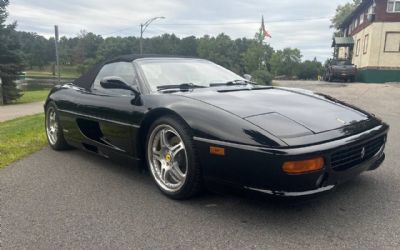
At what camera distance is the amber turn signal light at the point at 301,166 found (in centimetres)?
237

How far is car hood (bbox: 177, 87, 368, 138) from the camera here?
8.58 feet

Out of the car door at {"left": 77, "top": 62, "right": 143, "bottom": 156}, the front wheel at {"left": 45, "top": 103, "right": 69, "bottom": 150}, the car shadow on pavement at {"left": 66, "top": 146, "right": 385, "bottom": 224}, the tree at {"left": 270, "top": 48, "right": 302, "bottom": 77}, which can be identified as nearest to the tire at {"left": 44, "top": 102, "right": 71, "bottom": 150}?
the front wheel at {"left": 45, "top": 103, "right": 69, "bottom": 150}

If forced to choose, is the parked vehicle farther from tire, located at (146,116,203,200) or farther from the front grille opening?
tire, located at (146,116,203,200)

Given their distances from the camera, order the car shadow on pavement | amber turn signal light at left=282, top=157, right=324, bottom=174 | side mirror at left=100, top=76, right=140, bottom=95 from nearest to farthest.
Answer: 1. amber turn signal light at left=282, top=157, right=324, bottom=174
2. the car shadow on pavement
3. side mirror at left=100, top=76, right=140, bottom=95

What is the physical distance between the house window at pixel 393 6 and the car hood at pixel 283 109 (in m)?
27.2

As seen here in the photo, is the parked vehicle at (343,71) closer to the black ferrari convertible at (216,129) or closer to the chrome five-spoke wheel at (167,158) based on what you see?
the black ferrari convertible at (216,129)

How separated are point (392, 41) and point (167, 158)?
2785 cm

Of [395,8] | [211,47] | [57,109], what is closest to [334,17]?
[211,47]

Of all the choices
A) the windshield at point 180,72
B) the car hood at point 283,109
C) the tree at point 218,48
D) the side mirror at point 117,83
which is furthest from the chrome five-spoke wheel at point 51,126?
the tree at point 218,48

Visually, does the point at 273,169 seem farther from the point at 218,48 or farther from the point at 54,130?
the point at 218,48

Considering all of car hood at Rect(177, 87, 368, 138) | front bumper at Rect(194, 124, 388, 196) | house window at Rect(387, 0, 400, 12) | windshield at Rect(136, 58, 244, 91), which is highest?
house window at Rect(387, 0, 400, 12)

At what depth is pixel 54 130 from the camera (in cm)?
506

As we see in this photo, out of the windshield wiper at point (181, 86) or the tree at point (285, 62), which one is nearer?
the windshield wiper at point (181, 86)

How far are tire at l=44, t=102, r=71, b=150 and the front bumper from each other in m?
2.78
